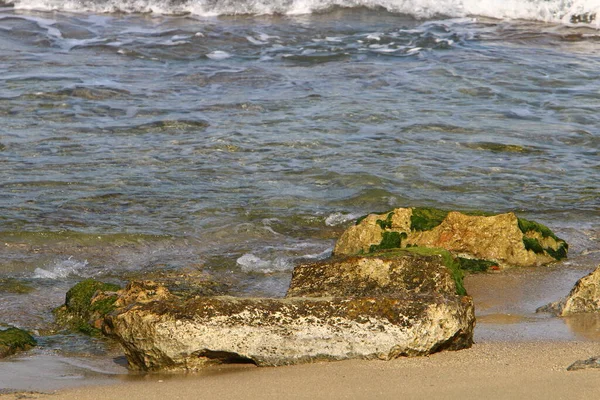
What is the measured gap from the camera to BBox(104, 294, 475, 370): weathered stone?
14.8ft

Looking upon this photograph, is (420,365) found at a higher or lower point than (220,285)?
higher

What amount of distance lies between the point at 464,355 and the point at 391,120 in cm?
723

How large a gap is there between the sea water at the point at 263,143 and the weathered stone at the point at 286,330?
51 cm

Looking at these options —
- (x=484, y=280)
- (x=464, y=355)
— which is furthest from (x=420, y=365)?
(x=484, y=280)

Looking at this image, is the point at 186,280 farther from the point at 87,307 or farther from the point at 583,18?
the point at 583,18

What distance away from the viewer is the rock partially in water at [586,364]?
13.7 feet

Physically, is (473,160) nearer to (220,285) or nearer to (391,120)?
(391,120)

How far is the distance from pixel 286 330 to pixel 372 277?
954 mm

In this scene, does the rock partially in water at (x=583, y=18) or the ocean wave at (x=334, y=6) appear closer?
the rock partially in water at (x=583, y=18)

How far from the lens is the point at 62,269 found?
7.15 metres

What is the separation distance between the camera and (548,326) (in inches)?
208

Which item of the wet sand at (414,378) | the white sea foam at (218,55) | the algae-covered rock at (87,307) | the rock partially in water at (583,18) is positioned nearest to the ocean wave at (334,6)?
the rock partially in water at (583,18)

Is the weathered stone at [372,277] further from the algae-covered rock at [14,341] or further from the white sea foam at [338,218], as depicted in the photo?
the white sea foam at [338,218]

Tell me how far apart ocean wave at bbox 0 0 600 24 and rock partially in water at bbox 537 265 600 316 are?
47.8 ft
